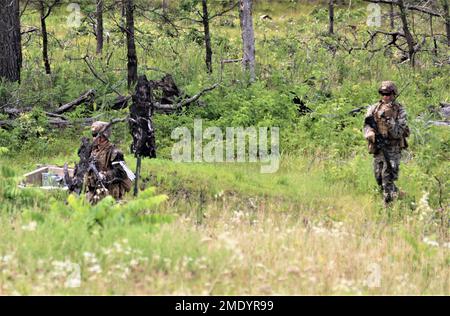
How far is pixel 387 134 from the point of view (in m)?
12.0

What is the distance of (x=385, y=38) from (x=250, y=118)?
16440 millimetres

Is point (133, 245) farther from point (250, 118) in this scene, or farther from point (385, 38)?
point (385, 38)

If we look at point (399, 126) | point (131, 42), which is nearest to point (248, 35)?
point (131, 42)

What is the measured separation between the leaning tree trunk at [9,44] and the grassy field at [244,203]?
2.13 ft

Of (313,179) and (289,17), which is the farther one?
(289,17)

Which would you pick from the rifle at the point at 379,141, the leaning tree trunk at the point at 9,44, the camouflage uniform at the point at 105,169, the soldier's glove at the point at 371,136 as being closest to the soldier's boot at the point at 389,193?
the rifle at the point at 379,141

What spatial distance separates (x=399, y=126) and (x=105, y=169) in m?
4.63

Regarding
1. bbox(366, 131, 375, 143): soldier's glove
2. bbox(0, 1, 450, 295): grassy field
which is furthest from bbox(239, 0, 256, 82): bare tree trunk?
bbox(366, 131, 375, 143): soldier's glove

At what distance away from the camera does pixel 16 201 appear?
994 cm

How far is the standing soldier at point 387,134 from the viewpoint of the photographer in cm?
1196

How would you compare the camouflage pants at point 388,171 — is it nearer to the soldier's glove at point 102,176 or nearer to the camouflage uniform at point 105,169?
the camouflage uniform at point 105,169

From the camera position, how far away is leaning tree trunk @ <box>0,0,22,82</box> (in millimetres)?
18031

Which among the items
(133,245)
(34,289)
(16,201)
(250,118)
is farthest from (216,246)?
(250,118)

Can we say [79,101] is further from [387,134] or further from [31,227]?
[31,227]
